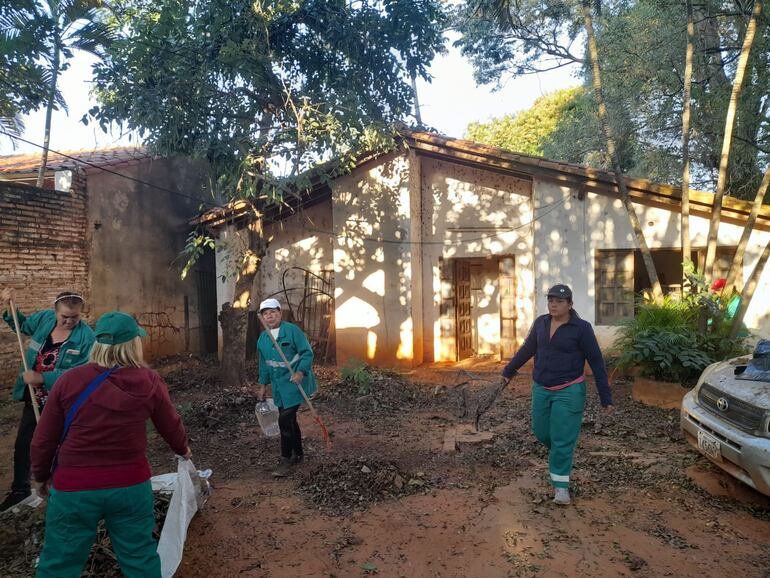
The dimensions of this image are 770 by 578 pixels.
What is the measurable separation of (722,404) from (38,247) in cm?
924

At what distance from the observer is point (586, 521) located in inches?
146

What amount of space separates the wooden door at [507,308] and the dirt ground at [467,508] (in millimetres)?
4038

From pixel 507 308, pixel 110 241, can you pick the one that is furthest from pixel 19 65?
pixel 507 308

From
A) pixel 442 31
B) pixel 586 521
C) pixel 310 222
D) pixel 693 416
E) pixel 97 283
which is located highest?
pixel 442 31

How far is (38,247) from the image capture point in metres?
8.32

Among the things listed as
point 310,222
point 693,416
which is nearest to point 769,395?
point 693,416

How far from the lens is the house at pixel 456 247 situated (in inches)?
357

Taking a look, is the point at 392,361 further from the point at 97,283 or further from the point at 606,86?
the point at 606,86

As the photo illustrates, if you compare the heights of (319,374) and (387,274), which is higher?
(387,274)

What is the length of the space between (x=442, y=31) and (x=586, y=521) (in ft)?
24.0

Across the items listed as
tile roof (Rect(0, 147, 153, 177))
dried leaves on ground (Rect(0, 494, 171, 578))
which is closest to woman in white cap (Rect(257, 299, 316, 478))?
dried leaves on ground (Rect(0, 494, 171, 578))

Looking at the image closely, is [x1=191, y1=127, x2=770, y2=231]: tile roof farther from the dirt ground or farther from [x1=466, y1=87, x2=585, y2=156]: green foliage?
[x1=466, y1=87, x2=585, y2=156]: green foliage

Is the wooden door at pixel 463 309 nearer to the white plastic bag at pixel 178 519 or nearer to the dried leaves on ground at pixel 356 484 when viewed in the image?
the dried leaves on ground at pixel 356 484

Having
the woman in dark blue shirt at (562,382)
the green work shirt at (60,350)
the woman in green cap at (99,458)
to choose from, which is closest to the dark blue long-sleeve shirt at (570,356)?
the woman in dark blue shirt at (562,382)
